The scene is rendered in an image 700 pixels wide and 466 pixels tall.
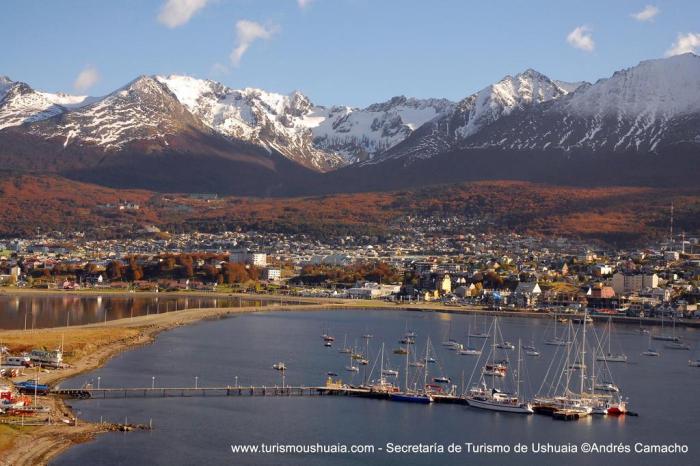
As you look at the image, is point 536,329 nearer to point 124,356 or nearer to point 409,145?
point 124,356

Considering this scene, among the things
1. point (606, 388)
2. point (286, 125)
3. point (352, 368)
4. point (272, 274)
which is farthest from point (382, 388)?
point (286, 125)

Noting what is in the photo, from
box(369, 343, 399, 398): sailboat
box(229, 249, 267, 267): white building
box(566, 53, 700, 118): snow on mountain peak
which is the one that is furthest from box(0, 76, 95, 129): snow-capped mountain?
box(369, 343, 399, 398): sailboat

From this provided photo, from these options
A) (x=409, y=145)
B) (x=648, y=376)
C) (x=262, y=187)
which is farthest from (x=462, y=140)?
(x=648, y=376)

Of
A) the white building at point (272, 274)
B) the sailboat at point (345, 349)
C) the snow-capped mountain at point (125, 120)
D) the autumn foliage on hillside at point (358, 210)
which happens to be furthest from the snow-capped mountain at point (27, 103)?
the sailboat at point (345, 349)

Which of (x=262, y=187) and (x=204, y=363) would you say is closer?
(x=204, y=363)

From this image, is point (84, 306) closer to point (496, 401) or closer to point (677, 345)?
point (677, 345)
